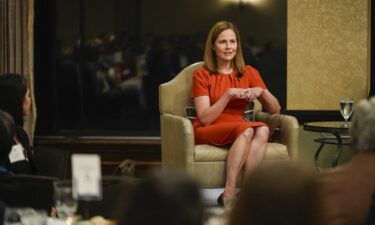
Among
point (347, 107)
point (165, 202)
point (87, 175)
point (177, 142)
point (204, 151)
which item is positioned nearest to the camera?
point (165, 202)

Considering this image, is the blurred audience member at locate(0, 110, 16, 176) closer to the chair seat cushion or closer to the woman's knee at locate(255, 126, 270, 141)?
the chair seat cushion

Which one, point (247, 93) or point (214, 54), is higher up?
point (214, 54)

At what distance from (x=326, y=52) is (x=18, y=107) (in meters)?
3.70

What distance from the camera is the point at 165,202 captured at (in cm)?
107

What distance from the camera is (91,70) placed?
7098 mm

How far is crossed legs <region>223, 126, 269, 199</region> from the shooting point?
16.9ft

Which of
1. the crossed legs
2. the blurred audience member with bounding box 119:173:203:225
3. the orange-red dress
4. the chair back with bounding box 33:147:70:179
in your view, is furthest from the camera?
the orange-red dress

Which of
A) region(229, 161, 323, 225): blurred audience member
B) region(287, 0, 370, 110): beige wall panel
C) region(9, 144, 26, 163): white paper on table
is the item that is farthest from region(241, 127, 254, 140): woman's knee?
region(229, 161, 323, 225): blurred audience member

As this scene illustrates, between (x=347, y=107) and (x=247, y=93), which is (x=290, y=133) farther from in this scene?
(x=347, y=107)

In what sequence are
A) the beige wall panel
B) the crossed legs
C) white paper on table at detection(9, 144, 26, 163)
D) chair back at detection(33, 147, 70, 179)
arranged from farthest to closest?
the beige wall panel
the crossed legs
chair back at detection(33, 147, 70, 179)
white paper on table at detection(9, 144, 26, 163)

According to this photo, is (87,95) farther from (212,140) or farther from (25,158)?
(25,158)

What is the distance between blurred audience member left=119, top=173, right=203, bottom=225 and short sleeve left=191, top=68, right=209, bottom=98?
4.30 m

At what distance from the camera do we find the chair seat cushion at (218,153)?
5.18m

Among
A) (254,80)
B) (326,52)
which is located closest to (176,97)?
(254,80)
